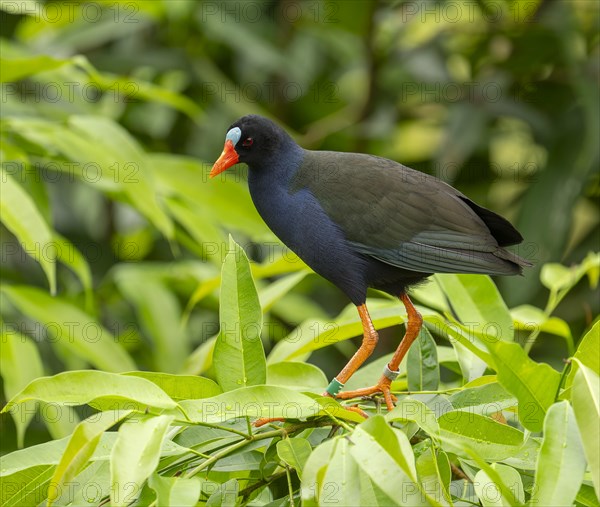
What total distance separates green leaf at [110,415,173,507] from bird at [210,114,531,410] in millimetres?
743

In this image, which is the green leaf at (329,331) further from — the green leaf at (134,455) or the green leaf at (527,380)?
the green leaf at (134,455)

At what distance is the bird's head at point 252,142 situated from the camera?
2.19 meters

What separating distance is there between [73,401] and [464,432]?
0.67 m

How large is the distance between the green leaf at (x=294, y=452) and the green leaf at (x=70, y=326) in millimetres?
1110

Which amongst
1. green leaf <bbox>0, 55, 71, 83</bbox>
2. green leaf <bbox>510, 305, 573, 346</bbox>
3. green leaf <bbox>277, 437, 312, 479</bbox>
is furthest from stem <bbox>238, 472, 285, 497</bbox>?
green leaf <bbox>0, 55, 71, 83</bbox>

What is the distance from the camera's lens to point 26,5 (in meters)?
2.41

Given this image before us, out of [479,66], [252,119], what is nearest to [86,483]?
[252,119]

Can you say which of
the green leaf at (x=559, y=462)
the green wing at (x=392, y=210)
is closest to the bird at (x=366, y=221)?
the green wing at (x=392, y=210)

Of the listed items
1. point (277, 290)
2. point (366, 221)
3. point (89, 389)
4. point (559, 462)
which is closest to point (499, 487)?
point (559, 462)

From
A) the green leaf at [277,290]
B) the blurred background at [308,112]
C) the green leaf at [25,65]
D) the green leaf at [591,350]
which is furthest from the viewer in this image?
the blurred background at [308,112]

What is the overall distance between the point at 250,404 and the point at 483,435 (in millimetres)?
412

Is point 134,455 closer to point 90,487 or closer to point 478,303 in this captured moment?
point 90,487

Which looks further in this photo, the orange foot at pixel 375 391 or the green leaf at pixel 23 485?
the orange foot at pixel 375 391

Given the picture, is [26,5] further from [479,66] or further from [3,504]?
[479,66]
